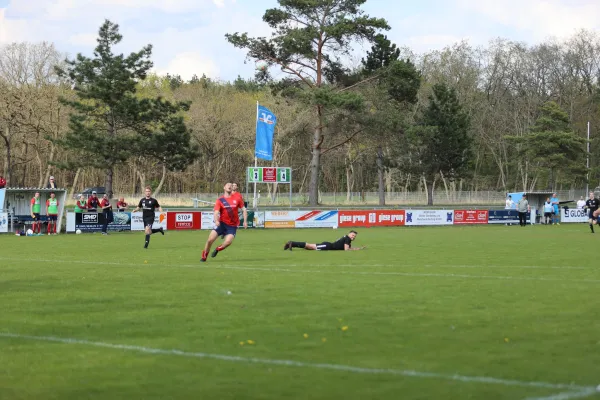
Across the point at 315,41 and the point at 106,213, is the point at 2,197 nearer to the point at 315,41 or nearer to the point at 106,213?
the point at 106,213

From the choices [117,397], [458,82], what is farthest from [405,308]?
[458,82]

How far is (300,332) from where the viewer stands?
9227mm

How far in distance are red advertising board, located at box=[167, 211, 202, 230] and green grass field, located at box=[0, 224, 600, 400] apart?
23555 mm

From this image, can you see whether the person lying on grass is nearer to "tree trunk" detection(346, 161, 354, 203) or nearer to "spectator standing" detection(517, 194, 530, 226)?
"spectator standing" detection(517, 194, 530, 226)

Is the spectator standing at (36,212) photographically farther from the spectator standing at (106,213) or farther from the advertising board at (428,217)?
the advertising board at (428,217)

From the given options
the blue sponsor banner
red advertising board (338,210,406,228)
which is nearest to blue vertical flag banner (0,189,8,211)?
red advertising board (338,210,406,228)

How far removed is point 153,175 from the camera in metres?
92.8

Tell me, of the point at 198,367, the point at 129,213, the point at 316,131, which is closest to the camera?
the point at 198,367

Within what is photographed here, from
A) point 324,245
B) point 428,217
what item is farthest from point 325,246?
point 428,217

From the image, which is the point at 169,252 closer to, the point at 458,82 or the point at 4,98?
the point at 4,98

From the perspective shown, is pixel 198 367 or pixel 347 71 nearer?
pixel 198 367

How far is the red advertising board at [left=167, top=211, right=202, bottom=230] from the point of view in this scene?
138ft

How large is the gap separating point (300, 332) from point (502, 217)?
1742 inches

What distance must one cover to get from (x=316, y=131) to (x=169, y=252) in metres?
37.4
